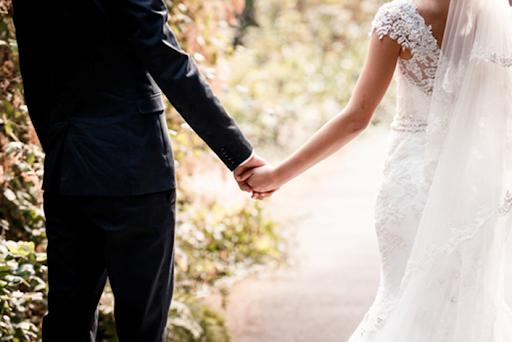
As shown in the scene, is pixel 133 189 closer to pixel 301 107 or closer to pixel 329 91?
pixel 301 107

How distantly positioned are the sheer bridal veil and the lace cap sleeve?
0.14 metres

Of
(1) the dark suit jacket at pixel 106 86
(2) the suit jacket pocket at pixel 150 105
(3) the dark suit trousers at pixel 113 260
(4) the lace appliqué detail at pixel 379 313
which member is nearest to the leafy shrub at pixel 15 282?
(3) the dark suit trousers at pixel 113 260

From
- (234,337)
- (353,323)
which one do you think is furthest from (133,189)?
(353,323)

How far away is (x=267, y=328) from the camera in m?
Answer: 3.46

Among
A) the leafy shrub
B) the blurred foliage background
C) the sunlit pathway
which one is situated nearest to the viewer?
the leafy shrub

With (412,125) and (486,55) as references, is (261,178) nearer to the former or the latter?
(412,125)

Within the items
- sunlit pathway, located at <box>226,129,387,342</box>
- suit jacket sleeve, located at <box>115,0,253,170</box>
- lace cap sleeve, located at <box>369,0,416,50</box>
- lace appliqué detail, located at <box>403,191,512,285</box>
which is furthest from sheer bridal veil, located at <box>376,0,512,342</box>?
sunlit pathway, located at <box>226,129,387,342</box>

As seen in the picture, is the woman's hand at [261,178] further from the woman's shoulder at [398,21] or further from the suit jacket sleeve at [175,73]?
the woman's shoulder at [398,21]

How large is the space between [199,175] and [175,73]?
2.09 m

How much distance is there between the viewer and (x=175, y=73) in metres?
1.80

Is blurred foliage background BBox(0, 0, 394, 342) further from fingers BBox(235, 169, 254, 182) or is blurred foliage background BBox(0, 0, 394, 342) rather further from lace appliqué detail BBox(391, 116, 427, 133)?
lace appliqué detail BBox(391, 116, 427, 133)

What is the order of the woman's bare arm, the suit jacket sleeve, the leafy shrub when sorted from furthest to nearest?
the leafy shrub
the woman's bare arm
the suit jacket sleeve

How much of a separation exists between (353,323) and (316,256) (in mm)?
1352

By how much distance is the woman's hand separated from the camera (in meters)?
2.36
